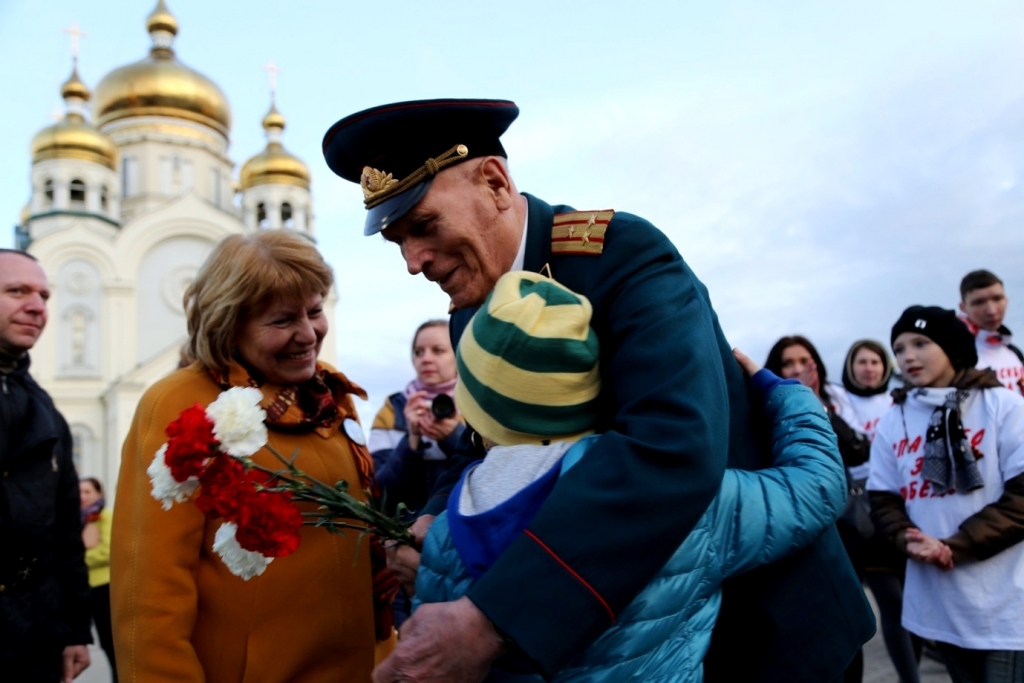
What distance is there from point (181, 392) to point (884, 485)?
3.06 meters

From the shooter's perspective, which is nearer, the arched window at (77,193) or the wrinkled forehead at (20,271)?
the wrinkled forehead at (20,271)

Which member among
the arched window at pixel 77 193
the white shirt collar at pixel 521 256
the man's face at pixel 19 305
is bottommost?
the white shirt collar at pixel 521 256

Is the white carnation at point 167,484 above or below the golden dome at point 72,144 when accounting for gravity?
below

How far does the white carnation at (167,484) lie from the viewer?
1799 millimetres

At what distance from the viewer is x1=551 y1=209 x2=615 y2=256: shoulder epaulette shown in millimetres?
1665

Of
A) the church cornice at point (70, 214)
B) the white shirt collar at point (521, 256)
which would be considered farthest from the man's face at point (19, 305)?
the church cornice at point (70, 214)

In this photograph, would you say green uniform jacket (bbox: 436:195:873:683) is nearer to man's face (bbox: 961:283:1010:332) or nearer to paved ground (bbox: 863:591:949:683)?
paved ground (bbox: 863:591:949:683)

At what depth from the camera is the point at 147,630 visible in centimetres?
203

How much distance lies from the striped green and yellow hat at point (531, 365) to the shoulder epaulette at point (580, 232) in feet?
0.81

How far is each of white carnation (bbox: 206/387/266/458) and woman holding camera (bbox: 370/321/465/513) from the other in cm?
146

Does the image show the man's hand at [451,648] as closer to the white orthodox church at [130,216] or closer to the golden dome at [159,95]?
the white orthodox church at [130,216]

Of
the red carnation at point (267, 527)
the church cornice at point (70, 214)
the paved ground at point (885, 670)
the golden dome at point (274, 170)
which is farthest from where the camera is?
the golden dome at point (274, 170)

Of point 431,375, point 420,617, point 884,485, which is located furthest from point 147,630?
point 884,485

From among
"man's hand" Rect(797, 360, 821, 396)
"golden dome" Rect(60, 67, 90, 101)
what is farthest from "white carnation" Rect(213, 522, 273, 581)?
"golden dome" Rect(60, 67, 90, 101)
